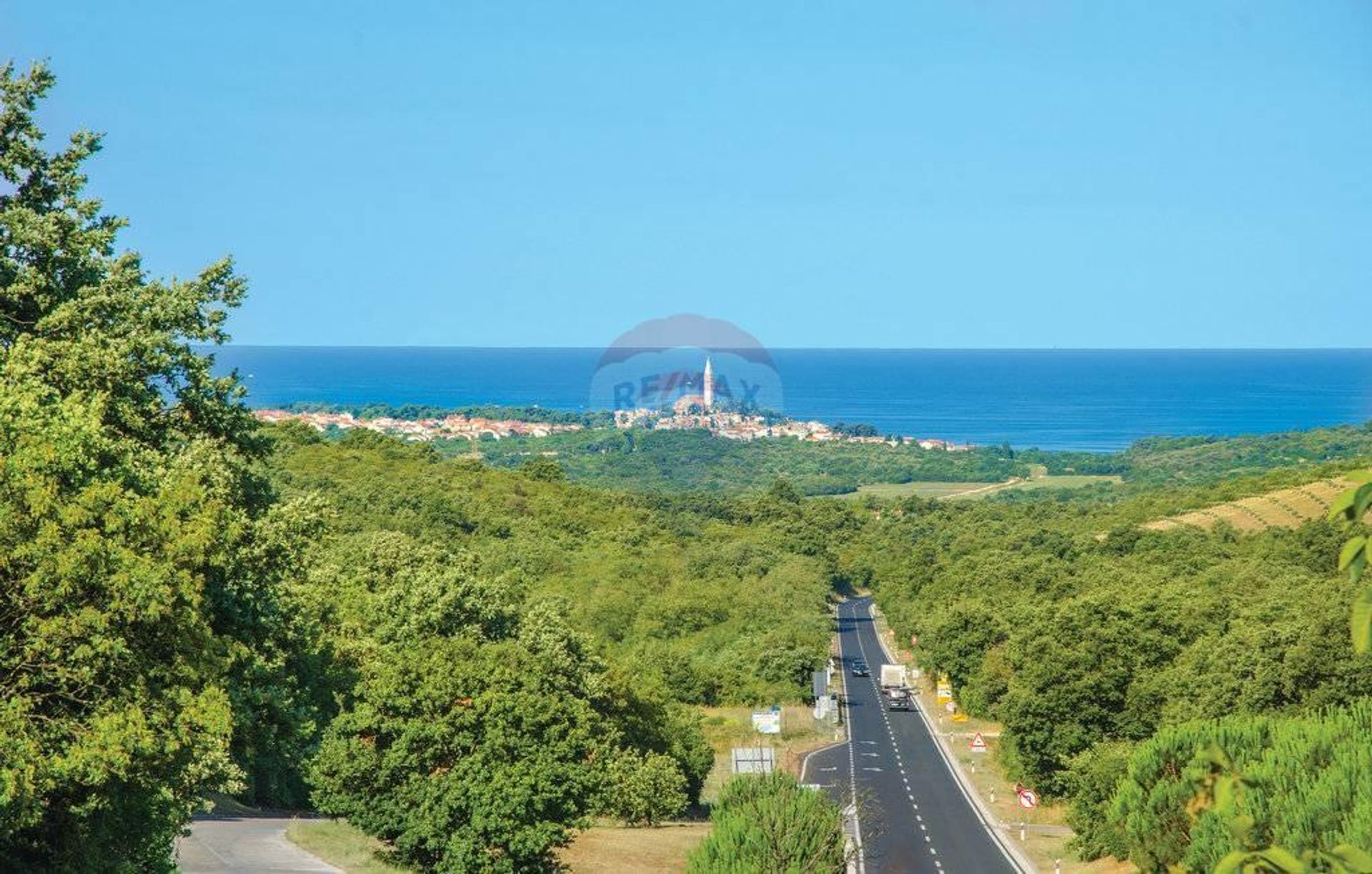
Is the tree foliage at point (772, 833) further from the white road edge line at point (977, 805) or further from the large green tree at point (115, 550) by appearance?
the white road edge line at point (977, 805)

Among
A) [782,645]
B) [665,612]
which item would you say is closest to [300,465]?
[665,612]

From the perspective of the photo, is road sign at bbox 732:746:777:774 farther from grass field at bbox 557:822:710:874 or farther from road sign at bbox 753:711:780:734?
road sign at bbox 753:711:780:734

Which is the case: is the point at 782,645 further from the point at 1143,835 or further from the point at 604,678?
the point at 1143,835

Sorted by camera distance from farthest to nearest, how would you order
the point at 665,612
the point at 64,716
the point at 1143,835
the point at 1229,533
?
the point at 1229,533, the point at 665,612, the point at 1143,835, the point at 64,716

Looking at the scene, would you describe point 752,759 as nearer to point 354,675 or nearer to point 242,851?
point 354,675

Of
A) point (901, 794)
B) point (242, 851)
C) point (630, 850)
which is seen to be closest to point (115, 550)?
point (242, 851)
